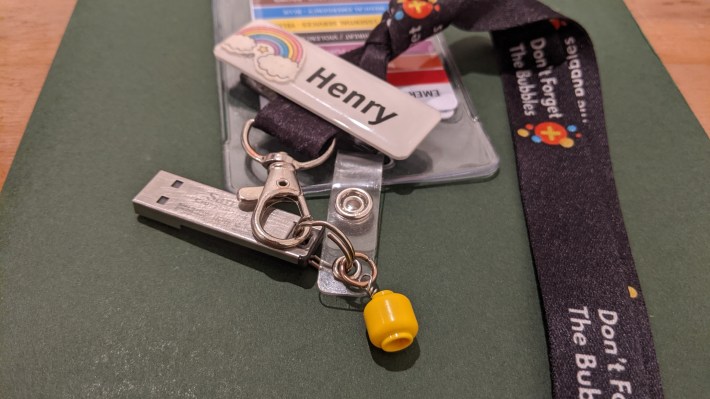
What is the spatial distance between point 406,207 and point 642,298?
305 mm

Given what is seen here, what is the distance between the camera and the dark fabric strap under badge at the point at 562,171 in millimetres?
602

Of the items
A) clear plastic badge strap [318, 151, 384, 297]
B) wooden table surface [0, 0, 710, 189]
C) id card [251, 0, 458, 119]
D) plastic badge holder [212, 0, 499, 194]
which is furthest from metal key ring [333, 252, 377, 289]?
wooden table surface [0, 0, 710, 189]

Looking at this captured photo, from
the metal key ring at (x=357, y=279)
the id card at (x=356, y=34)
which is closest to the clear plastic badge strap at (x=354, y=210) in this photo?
the metal key ring at (x=357, y=279)

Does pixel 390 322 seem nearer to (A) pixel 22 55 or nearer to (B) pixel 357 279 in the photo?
(B) pixel 357 279

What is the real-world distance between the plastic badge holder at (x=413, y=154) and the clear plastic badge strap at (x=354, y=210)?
25 mm

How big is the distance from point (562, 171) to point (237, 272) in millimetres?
458

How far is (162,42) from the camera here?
90 centimetres

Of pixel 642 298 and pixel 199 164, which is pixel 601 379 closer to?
pixel 642 298

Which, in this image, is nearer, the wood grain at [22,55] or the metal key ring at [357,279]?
the metal key ring at [357,279]

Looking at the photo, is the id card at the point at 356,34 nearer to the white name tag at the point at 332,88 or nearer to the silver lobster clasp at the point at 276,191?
the white name tag at the point at 332,88

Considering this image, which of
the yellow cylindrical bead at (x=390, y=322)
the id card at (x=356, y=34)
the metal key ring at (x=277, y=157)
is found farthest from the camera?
the id card at (x=356, y=34)

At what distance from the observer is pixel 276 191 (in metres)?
0.65

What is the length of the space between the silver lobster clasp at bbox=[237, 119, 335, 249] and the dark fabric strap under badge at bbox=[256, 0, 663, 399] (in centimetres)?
3

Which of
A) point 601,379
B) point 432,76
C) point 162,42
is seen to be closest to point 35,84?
point 162,42
